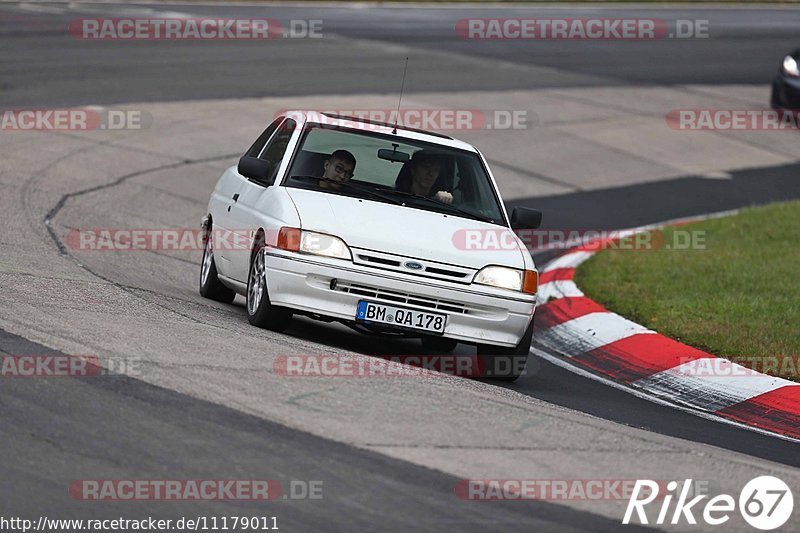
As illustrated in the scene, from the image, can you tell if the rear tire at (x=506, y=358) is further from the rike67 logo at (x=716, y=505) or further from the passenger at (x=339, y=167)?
the rike67 logo at (x=716, y=505)

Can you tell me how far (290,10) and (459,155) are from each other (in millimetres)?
23463

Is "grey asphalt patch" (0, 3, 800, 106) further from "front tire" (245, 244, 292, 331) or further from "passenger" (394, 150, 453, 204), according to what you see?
"front tire" (245, 244, 292, 331)

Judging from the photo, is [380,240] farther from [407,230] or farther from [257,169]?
[257,169]

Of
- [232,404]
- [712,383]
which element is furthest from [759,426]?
[232,404]

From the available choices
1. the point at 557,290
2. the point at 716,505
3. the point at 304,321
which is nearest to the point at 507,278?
the point at 304,321

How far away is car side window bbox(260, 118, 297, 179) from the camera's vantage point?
10250 mm

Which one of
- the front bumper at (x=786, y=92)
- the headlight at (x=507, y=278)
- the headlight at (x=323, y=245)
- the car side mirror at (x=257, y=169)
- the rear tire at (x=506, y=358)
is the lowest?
the rear tire at (x=506, y=358)

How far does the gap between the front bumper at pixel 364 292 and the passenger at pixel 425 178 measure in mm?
1169

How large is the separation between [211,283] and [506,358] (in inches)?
108

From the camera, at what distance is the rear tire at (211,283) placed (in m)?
11.0

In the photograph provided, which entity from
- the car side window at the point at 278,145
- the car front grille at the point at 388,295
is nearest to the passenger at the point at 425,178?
the car side window at the point at 278,145

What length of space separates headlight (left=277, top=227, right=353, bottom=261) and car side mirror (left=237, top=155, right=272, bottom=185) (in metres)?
1.04

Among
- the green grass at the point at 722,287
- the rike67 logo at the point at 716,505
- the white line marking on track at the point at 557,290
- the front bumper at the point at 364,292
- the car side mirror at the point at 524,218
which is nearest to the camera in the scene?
the rike67 logo at the point at 716,505

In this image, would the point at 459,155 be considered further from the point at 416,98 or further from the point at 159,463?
the point at 416,98
